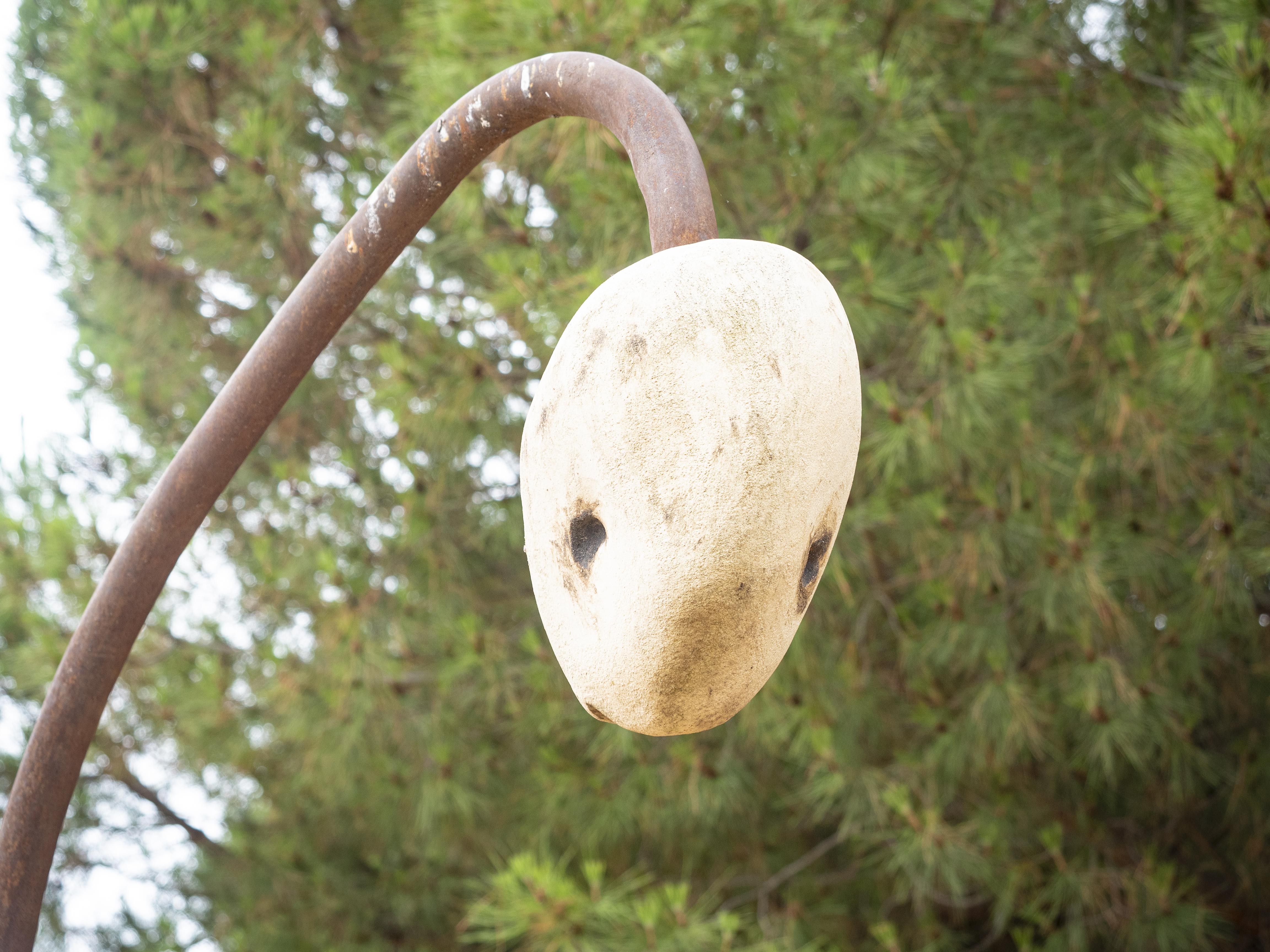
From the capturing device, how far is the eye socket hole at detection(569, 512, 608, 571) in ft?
1.19

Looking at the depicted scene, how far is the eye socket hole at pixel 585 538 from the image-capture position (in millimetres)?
363

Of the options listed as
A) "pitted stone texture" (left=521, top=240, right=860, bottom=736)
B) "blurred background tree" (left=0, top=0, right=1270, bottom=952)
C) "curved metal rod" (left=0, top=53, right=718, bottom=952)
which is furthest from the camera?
"blurred background tree" (left=0, top=0, right=1270, bottom=952)

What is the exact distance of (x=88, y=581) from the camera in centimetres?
176

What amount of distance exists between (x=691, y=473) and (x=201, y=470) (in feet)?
1.07

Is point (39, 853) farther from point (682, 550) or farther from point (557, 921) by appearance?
point (557, 921)

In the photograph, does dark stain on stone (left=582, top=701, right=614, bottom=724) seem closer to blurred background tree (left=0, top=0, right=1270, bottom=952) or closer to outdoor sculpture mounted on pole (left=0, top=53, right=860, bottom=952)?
outdoor sculpture mounted on pole (left=0, top=53, right=860, bottom=952)

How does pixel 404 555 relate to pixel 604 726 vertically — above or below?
above

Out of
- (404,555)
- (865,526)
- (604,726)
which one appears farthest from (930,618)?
(404,555)

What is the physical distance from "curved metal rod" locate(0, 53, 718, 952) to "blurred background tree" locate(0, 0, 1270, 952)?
87 centimetres

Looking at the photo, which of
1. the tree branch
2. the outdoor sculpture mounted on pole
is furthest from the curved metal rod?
the tree branch

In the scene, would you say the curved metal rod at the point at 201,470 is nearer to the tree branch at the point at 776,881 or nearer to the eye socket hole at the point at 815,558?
the eye socket hole at the point at 815,558

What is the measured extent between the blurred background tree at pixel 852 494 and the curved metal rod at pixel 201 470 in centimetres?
87

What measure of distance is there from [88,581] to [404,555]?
0.51 meters

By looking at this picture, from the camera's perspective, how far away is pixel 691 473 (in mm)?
333
